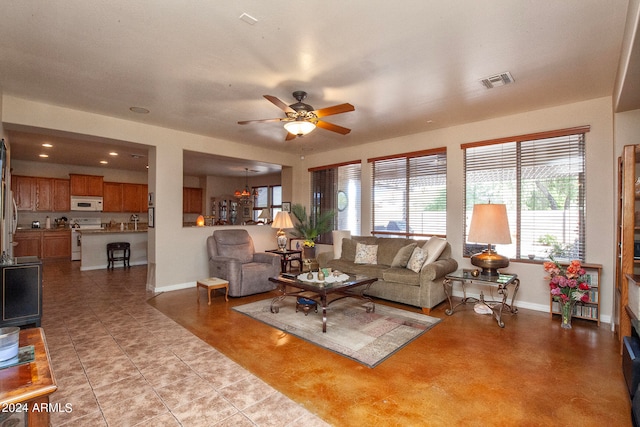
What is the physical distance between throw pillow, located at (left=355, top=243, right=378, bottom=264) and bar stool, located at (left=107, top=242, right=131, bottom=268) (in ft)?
18.8

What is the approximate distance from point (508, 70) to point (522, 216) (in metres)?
2.22

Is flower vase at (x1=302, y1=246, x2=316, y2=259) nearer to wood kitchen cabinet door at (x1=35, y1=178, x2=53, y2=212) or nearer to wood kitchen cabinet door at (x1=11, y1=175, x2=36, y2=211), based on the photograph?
wood kitchen cabinet door at (x1=35, y1=178, x2=53, y2=212)

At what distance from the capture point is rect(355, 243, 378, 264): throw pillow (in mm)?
5238

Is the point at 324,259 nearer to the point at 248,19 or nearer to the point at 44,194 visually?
the point at 248,19

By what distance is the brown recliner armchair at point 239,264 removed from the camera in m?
4.82

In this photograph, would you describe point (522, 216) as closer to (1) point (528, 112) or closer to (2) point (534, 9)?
(1) point (528, 112)

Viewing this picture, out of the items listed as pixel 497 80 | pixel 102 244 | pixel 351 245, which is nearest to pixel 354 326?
pixel 351 245

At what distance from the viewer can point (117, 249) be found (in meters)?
7.34

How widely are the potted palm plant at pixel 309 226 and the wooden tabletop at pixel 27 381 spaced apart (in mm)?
4921

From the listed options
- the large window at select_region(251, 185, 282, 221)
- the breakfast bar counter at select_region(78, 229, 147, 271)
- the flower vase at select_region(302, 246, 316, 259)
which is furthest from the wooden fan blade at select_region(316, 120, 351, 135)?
the large window at select_region(251, 185, 282, 221)

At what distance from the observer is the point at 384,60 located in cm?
291

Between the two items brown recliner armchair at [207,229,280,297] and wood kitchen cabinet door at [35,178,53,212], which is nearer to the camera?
brown recliner armchair at [207,229,280,297]

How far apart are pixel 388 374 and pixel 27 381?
2258 millimetres

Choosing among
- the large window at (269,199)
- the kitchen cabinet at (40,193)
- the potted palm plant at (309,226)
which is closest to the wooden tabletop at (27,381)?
the potted palm plant at (309,226)
